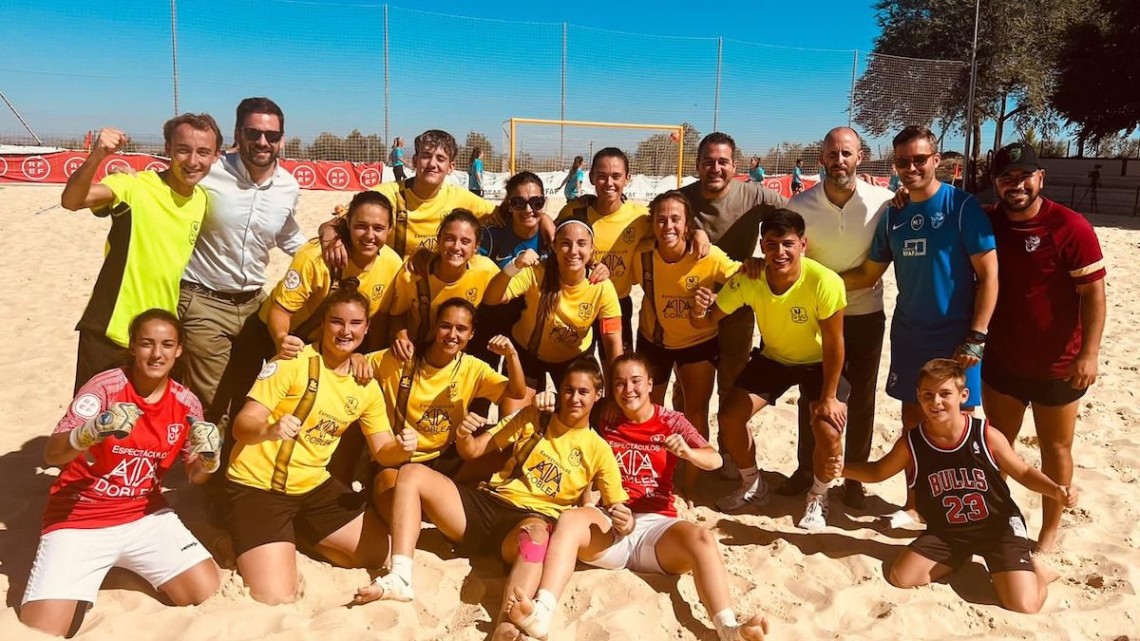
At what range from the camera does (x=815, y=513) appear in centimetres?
387

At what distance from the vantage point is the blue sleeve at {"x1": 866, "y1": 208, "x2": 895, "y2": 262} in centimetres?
382

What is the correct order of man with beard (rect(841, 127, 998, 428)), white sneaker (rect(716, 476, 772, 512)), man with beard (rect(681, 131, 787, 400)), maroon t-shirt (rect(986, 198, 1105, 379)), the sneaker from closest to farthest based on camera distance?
maroon t-shirt (rect(986, 198, 1105, 379))
man with beard (rect(841, 127, 998, 428))
white sneaker (rect(716, 476, 772, 512))
man with beard (rect(681, 131, 787, 400))
the sneaker

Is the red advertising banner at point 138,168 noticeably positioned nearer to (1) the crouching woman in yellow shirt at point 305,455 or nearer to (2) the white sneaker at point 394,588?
(1) the crouching woman in yellow shirt at point 305,455

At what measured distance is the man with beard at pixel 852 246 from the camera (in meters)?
3.86

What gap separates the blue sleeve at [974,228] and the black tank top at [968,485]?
31.0 inches

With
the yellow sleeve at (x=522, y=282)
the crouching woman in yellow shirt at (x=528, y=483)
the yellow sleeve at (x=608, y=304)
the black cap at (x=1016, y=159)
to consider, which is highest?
the black cap at (x=1016, y=159)

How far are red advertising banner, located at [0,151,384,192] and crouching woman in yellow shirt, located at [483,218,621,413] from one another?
1383 cm

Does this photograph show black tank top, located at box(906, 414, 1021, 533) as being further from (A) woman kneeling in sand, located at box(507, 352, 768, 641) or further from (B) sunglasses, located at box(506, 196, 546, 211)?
(B) sunglasses, located at box(506, 196, 546, 211)

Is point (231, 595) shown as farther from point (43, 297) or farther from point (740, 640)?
point (43, 297)

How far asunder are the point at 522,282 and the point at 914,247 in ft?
6.42

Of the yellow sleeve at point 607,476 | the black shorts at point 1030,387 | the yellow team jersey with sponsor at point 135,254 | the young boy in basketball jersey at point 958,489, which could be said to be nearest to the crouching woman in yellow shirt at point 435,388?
the yellow sleeve at point 607,476

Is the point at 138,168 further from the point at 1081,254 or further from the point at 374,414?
the point at 1081,254

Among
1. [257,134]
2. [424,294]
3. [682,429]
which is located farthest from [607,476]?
[257,134]

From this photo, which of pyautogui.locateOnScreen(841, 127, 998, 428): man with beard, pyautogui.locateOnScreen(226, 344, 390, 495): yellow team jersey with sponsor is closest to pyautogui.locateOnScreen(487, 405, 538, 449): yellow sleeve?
pyautogui.locateOnScreen(226, 344, 390, 495): yellow team jersey with sponsor
